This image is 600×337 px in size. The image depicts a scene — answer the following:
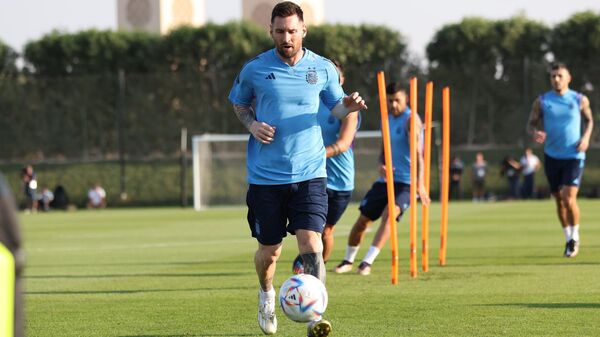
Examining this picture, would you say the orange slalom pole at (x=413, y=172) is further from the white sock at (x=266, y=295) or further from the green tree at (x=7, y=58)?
the green tree at (x=7, y=58)

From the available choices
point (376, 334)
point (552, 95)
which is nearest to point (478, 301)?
point (376, 334)

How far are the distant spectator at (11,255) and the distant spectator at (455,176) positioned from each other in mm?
34585

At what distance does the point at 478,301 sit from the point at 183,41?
135 feet

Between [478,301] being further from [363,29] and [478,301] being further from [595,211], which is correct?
[363,29]

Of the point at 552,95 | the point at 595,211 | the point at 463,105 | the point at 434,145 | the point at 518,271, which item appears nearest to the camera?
the point at 518,271

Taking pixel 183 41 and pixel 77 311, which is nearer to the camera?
pixel 77 311

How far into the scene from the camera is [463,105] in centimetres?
3931

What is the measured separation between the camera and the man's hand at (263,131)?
675 centimetres

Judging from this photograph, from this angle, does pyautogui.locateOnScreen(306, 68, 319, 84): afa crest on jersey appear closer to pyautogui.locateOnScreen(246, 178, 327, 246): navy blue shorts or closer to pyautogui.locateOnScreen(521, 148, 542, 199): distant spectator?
pyautogui.locateOnScreen(246, 178, 327, 246): navy blue shorts

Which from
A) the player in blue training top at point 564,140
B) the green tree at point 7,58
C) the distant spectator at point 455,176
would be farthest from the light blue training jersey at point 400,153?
the green tree at point 7,58

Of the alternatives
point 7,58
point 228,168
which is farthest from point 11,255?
point 7,58

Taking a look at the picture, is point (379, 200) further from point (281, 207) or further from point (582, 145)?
point (281, 207)

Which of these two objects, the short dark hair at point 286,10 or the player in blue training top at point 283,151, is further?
the player in blue training top at point 283,151

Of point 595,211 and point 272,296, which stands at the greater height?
point 272,296
